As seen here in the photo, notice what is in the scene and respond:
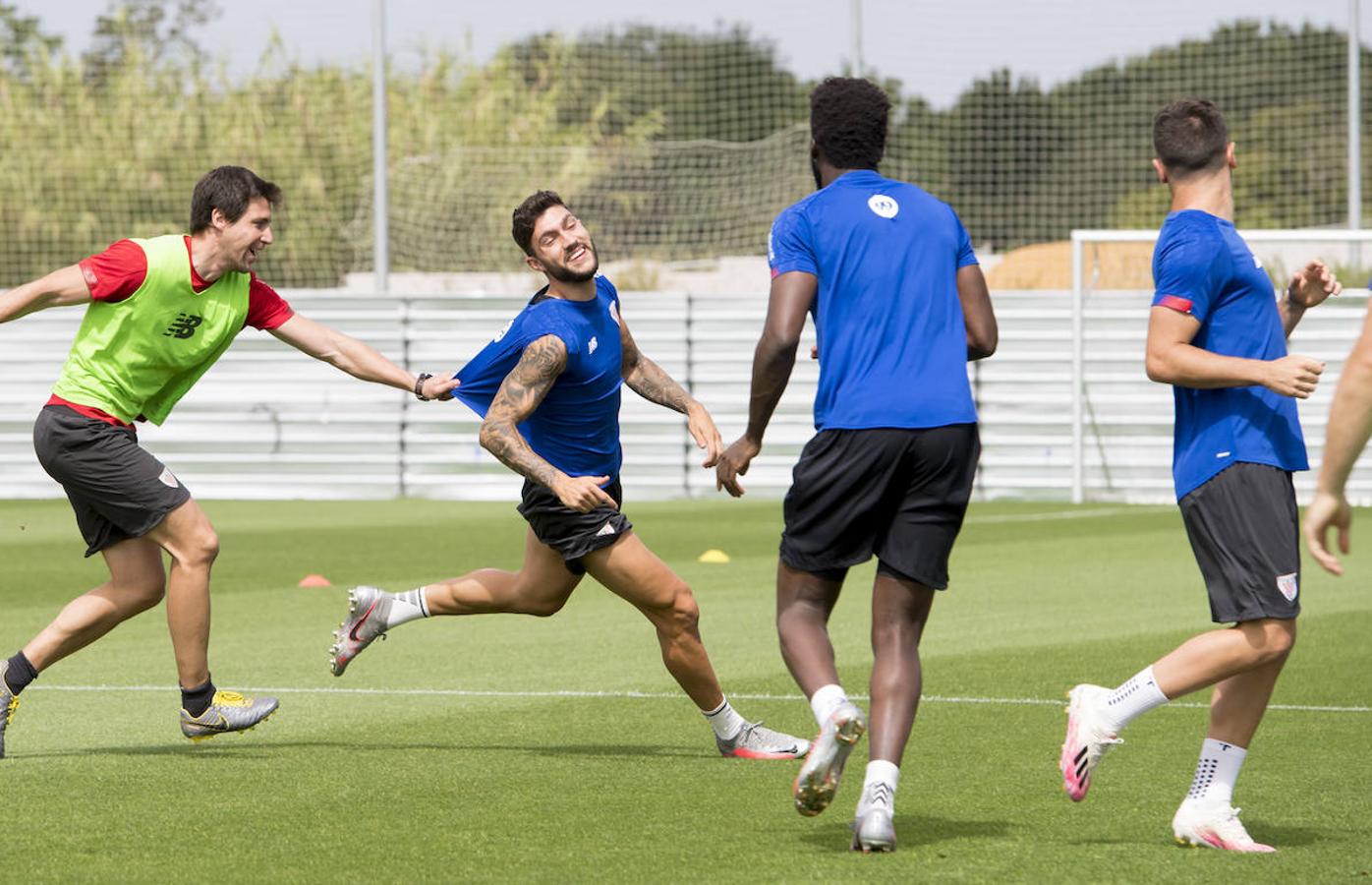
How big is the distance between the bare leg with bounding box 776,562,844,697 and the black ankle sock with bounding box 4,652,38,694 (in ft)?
10.3

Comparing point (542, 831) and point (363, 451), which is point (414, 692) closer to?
point (542, 831)

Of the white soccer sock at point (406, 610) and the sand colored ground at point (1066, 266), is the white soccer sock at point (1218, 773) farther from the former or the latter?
the sand colored ground at point (1066, 266)

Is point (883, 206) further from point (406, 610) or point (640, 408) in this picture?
point (640, 408)

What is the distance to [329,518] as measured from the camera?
21156 millimetres

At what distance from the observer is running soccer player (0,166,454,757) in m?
7.98

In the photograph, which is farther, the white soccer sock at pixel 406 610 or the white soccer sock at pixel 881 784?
the white soccer sock at pixel 406 610

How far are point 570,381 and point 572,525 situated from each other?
0.49 meters

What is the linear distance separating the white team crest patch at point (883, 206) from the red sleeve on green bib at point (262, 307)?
2946 millimetres

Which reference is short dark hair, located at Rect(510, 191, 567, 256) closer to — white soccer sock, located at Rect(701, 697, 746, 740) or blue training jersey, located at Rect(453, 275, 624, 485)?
blue training jersey, located at Rect(453, 275, 624, 485)

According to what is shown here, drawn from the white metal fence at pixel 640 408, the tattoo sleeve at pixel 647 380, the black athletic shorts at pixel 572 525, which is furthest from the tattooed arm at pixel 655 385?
the white metal fence at pixel 640 408

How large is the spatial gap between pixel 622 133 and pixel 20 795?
1012 inches

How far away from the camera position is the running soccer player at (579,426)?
297 inches

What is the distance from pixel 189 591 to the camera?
7.99 metres

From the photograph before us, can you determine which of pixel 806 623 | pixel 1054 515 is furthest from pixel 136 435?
pixel 1054 515
